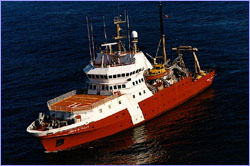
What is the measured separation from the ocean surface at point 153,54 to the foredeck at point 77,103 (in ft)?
16.3

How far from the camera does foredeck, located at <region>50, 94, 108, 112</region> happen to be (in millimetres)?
49938

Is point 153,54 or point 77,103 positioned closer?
point 77,103

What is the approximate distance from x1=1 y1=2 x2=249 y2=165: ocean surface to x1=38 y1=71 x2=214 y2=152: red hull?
0.91 meters

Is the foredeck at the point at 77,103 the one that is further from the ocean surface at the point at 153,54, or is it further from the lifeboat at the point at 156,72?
the lifeboat at the point at 156,72

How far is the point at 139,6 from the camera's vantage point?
13300 cm

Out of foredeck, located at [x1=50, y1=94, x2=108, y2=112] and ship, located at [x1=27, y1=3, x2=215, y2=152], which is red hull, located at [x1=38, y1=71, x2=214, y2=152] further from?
foredeck, located at [x1=50, y1=94, x2=108, y2=112]

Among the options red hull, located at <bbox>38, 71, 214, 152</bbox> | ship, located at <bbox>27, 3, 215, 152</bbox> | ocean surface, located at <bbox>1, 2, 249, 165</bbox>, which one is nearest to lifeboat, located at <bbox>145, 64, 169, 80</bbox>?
ship, located at <bbox>27, 3, 215, 152</bbox>

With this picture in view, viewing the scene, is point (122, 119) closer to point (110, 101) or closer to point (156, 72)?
point (110, 101)

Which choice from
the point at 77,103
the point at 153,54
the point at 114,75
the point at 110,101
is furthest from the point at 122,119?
the point at 153,54

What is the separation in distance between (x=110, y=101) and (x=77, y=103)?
434cm

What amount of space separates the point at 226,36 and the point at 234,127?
4381 centimetres

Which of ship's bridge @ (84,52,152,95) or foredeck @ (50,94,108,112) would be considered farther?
ship's bridge @ (84,52,152,95)

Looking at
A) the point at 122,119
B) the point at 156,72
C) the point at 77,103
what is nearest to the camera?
the point at 77,103

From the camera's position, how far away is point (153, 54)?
3327 inches
